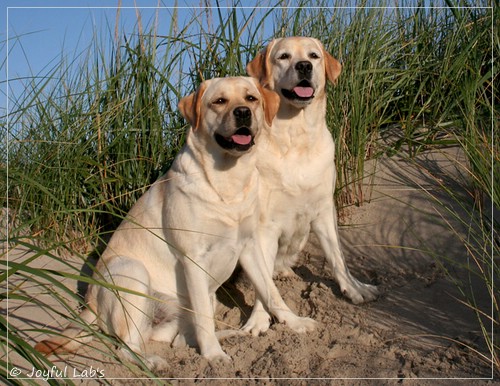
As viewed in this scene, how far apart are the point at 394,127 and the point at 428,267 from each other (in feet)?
5.35

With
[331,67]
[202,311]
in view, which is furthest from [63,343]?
[331,67]

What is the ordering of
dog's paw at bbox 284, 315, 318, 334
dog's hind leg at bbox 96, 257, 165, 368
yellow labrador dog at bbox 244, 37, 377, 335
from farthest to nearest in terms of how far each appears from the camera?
yellow labrador dog at bbox 244, 37, 377, 335 → dog's paw at bbox 284, 315, 318, 334 → dog's hind leg at bbox 96, 257, 165, 368

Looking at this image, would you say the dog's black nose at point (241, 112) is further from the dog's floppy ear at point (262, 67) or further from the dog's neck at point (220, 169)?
the dog's floppy ear at point (262, 67)

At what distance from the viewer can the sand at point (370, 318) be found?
333cm

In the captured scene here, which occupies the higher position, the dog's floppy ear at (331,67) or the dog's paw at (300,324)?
the dog's floppy ear at (331,67)

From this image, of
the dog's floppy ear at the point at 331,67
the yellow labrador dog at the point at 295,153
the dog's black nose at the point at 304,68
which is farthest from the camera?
the dog's floppy ear at the point at 331,67

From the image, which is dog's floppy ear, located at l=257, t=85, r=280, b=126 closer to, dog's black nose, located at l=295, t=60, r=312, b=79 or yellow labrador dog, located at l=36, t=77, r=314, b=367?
yellow labrador dog, located at l=36, t=77, r=314, b=367

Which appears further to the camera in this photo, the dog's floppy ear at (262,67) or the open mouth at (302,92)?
the dog's floppy ear at (262,67)

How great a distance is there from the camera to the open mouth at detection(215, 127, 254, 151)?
3.70m

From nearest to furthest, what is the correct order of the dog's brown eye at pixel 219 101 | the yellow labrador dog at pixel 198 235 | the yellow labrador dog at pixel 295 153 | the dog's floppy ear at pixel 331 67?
the yellow labrador dog at pixel 198 235
the dog's brown eye at pixel 219 101
the yellow labrador dog at pixel 295 153
the dog's floppy ear at pixel 331 67

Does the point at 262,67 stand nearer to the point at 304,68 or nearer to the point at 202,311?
the point at 304,68

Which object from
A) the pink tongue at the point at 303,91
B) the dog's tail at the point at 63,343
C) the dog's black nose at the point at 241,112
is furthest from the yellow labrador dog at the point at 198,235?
the pink tongue at the point at 303,91

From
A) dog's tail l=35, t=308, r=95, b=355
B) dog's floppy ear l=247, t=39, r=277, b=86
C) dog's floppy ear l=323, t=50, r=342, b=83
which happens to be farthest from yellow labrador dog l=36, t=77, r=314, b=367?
dog's floppy ear l=323, t=50, r=342, b=83

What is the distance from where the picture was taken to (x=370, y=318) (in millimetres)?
4027
